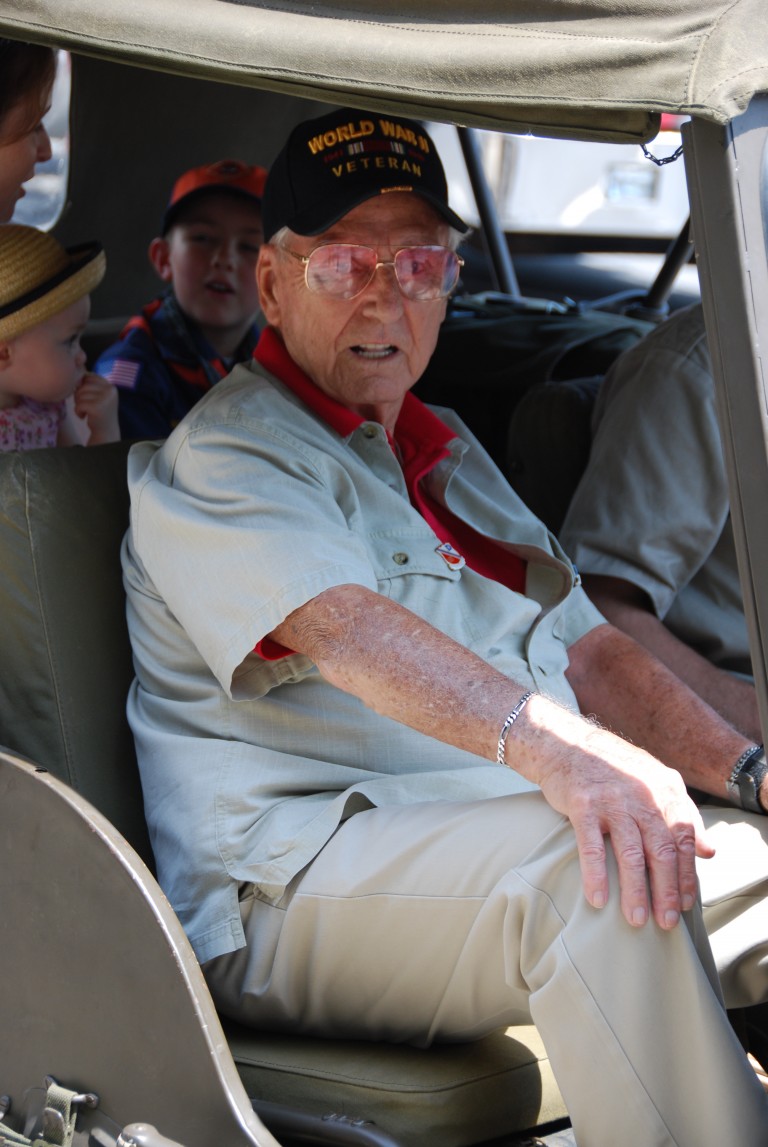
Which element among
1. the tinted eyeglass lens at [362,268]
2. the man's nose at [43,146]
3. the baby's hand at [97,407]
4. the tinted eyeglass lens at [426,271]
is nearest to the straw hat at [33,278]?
the man's nose at [43,146]

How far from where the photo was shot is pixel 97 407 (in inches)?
119

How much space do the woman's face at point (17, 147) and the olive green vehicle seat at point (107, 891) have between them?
0.61 metres

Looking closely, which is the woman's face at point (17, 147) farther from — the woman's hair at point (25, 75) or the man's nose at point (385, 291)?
the man's nose at point (385, 291)

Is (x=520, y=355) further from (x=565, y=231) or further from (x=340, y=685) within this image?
(x=565, y=231)

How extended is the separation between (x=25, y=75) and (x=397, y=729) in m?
1.40

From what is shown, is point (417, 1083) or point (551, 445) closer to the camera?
point (417, 1083)

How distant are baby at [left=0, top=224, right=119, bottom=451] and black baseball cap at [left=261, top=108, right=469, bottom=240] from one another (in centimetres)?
50

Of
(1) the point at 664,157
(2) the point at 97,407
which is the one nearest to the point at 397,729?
(1) the point at 664,157

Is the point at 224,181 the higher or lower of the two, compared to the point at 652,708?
higher

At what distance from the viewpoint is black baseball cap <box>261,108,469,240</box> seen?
7.24 feet

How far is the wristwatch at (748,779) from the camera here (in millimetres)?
2221

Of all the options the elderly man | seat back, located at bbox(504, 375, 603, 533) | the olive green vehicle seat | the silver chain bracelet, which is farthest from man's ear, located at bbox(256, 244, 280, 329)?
seat back, located at bbox(504, 375, 603, 533)

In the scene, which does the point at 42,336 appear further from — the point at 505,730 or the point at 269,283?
the point at 505,730

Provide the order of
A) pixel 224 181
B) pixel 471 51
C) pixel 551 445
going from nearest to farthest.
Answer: pixel 471 51, pixel 551 445, pixel 224 181
